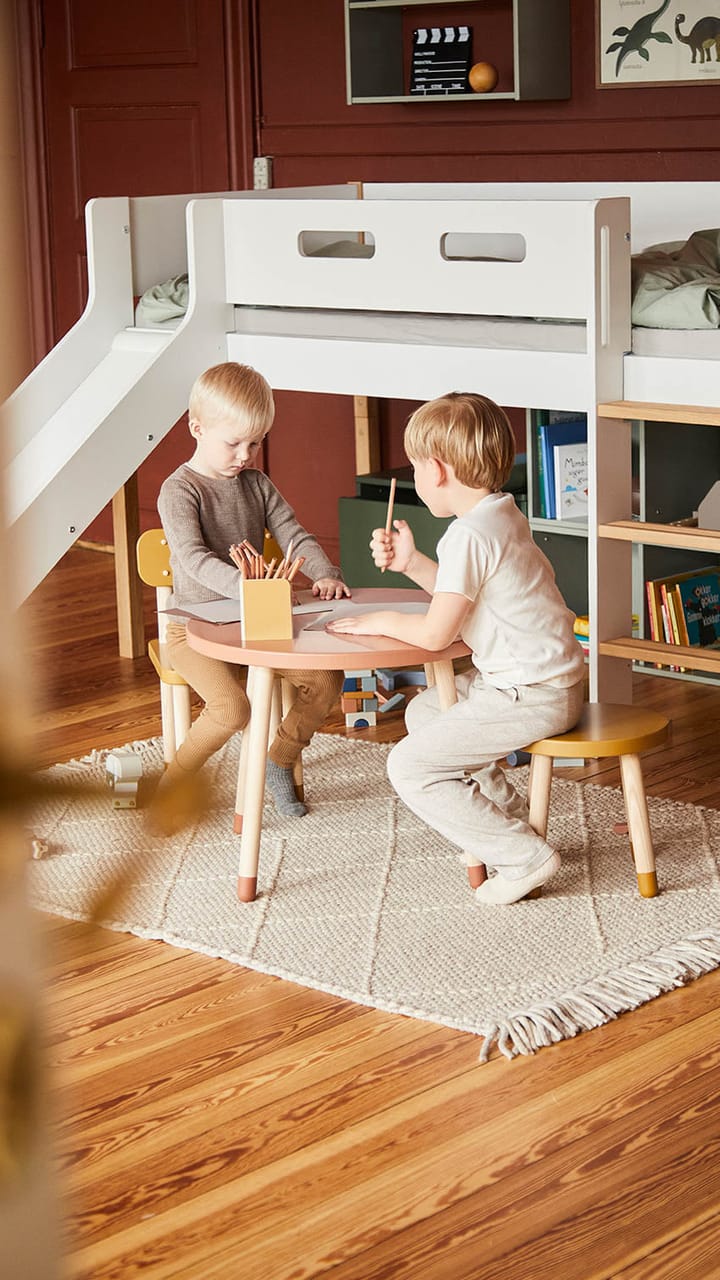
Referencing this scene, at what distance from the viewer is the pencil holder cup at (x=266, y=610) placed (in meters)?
2.13

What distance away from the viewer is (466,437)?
205cm

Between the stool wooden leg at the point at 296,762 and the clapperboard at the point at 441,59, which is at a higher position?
the clapperboard at the point at 441,59

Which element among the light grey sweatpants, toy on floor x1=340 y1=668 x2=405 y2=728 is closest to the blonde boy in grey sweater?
the light grey sweatpants

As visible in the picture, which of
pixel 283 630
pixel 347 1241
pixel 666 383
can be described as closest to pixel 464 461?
pixel 283 630

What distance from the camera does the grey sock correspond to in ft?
8.24

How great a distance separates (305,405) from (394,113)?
2.86ft

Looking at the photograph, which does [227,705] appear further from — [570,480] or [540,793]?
[570,480]

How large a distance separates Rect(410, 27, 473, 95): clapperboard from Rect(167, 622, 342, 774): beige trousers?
6.24 feet

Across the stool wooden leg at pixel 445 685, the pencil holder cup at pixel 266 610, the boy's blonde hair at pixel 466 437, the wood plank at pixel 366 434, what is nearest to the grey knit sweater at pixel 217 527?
the pencil holder cup at pixel 266 610

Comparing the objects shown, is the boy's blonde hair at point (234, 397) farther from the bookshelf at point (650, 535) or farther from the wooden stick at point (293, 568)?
the bookshelf at point (650, 535)

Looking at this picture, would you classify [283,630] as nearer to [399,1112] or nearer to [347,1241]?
[399,1112]

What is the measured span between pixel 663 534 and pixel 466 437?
2.01ft

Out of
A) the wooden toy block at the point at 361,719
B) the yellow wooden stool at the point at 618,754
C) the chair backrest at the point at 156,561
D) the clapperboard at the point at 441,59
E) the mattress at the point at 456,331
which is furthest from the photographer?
the clapperboard at the point at 441,59

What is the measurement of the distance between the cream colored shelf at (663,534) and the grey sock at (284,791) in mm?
691
